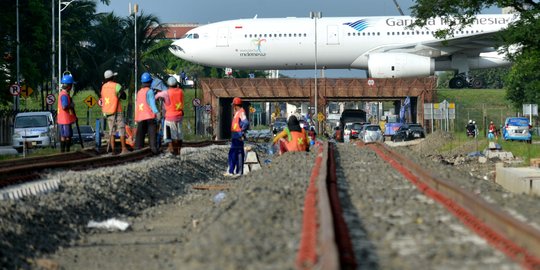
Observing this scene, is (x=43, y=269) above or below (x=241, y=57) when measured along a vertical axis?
below

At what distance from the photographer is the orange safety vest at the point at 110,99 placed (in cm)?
2084

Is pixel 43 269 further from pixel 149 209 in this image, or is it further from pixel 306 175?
pixel 306 175

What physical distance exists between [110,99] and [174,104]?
121cm

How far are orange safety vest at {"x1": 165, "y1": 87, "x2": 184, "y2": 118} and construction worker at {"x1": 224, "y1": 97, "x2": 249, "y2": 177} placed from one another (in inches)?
43.4

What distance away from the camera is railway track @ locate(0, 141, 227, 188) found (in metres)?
14.8

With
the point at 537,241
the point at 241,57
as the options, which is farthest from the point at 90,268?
the point at 241,57

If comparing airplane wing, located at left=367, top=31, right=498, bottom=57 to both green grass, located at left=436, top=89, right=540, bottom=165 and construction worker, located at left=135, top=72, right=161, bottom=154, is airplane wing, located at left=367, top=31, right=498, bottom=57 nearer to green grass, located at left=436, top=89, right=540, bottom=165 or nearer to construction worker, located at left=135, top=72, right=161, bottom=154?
green grass, located at left=436, top=89, right=540, bottom=165

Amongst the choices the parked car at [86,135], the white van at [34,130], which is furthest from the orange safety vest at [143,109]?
the parked car at [86,135]

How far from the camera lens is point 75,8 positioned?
240 ft

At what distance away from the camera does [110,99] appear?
21.0 metres

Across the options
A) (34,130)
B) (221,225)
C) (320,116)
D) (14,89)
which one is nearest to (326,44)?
(320,116)

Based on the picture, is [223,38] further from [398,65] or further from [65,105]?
[65,105]

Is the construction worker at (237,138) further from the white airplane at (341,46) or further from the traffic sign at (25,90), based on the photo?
the white airplane at (341,46)

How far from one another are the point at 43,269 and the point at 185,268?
2462mm
